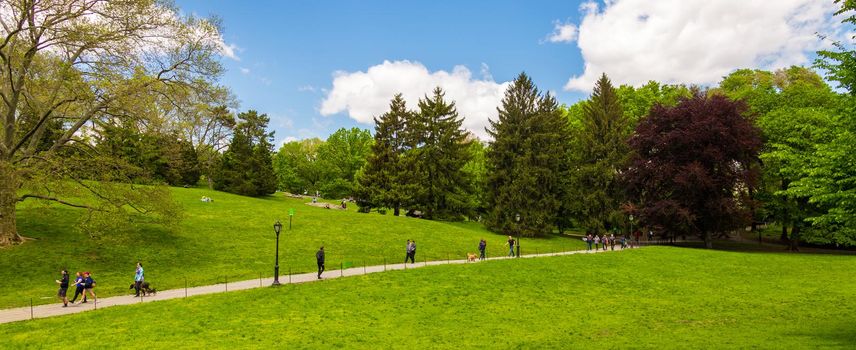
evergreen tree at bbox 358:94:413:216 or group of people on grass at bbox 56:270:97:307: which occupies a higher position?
evergreen tree at bbox 358:94:413:216

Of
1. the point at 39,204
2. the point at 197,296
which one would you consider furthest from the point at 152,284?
the point at 39,204

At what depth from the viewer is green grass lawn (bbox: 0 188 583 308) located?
79.8ft

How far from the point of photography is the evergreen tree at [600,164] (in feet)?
174

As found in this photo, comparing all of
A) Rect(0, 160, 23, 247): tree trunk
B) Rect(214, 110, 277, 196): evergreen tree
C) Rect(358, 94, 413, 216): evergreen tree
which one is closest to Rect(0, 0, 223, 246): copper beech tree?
Rect(0, 160, 23, 247): tree trunk

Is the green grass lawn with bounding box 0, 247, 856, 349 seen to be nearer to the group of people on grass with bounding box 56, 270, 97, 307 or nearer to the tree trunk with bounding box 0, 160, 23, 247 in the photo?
the group of people on grass with bounding box 56, 270, 97, 307

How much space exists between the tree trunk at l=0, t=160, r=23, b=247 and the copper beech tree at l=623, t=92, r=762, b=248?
1794 inches

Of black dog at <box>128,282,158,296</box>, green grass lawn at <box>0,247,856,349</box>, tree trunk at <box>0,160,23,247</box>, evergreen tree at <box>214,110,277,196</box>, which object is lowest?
→ green grass lawn at <box>0,247,856,349</box>

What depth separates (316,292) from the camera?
21156mm

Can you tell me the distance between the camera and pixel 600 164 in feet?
177

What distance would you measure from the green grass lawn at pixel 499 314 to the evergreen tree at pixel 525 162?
Result: 24005mm

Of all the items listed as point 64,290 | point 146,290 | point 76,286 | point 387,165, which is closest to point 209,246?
point 146,290

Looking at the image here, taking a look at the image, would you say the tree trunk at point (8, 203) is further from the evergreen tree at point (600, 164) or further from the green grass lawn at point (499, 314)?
the evergreen tree at point (600, 164)

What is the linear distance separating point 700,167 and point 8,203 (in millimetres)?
48291

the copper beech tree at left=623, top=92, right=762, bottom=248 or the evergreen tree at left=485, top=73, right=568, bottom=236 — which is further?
the evergreen tree at left=485, top=73, right=568, bottom=236
